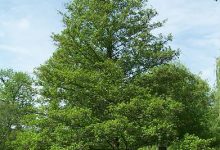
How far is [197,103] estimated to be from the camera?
30906 mm

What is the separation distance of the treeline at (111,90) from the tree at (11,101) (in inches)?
991

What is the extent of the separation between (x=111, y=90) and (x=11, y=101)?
36.8 metres

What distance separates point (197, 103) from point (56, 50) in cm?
1062

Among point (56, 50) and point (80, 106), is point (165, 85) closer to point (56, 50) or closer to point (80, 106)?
point (80, 106)

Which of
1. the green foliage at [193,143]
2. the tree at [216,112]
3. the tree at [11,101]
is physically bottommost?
the green foliage at [193,143]

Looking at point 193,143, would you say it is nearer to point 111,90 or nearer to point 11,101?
point 111,90

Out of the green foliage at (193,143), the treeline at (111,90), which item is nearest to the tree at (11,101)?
the treeline at (111,90)

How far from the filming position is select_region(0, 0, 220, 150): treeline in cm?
2523

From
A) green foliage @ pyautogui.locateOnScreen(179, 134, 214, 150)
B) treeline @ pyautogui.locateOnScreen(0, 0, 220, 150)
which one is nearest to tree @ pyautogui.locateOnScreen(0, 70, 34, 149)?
treeline @ pyautogui.locateOnScreen(0, 0, 220, 150)

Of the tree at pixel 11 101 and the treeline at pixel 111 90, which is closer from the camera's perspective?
the treeline at pixel 111 90

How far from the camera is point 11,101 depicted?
59.7 metres

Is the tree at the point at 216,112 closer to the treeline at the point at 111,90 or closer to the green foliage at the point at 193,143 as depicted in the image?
the treeline at the point at 111,90

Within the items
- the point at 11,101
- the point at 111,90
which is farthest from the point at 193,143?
the point at 11,101

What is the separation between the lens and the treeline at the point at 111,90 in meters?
25.2
